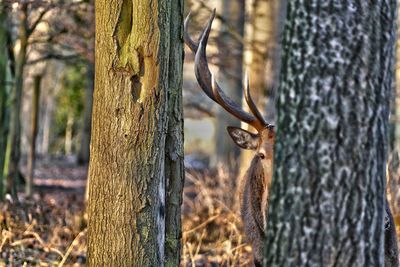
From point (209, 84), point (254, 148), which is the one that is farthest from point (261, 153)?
point (209, 84)

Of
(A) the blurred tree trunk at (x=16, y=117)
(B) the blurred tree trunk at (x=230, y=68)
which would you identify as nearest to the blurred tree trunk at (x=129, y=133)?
(A) the blurred tree trunk at (x=16, y=117)

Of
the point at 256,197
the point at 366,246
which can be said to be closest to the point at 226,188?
the point at 256,197

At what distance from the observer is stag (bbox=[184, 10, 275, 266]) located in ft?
25.3

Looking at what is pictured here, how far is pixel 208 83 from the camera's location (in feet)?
25.5

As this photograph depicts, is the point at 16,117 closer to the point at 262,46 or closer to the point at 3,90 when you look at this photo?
the point at 3,90

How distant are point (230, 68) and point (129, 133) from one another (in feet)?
40.3

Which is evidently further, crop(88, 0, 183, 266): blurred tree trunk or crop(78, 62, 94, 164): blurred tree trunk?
crop(78, 62, 94, 164): blurred tree trunk

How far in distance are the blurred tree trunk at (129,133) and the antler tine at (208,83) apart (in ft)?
2.26

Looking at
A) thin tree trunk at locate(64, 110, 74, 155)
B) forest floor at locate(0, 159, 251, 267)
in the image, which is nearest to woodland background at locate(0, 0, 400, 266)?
forest floor at locate(0, 159, 251, 267)

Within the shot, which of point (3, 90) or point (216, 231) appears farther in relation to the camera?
point (3, 90)

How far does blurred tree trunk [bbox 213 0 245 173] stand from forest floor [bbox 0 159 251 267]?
391 cm

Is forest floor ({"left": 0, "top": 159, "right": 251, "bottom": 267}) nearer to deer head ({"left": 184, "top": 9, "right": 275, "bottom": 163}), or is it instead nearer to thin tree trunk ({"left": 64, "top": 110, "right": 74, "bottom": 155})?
deer head ({"left": 184, "top": 9, "right": 275, "bottom": 163})

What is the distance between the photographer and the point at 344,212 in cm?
462

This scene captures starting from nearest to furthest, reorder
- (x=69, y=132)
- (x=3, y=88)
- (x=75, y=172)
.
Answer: (x=3, y=88) → (x=75, y=172) → (x=69, y=132)
